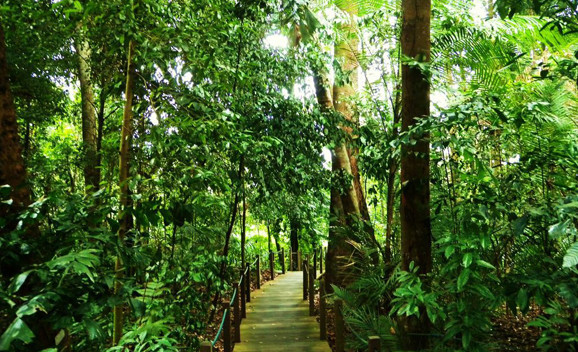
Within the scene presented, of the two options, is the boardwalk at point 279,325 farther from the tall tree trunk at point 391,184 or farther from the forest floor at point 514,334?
the forest floor at point 514,334

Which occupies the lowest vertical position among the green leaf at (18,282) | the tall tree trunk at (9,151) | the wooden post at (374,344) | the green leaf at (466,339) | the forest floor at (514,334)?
the forest floor at (514,334)

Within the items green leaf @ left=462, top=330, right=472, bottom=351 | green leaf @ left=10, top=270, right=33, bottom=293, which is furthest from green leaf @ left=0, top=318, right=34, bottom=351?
green leaf @ left=462, top=330, right=472, bottom=351

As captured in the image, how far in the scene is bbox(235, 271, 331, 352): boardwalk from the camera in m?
6.84

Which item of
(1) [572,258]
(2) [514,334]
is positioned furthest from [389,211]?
(1) [572,258]

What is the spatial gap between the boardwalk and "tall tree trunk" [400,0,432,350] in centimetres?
282

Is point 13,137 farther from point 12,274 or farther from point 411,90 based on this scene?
point 411,90

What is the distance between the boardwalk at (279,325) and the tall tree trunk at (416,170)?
2.82 metres

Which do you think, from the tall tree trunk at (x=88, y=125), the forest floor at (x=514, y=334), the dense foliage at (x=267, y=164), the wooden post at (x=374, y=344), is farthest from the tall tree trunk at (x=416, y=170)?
the tall tree trunk at (x=88, y=125)

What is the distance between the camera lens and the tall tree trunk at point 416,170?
4.27 meters

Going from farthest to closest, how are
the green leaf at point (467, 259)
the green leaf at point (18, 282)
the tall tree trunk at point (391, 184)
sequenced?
1. the tall tree trunk at point (391, 184)
2. the green leaf at point (467, 259)
3. the green leaf at point (18, 282)

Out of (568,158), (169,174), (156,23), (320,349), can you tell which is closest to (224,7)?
(156,23)

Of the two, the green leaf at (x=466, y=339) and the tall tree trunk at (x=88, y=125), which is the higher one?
the tall tree trunk at (x=88, y=125)

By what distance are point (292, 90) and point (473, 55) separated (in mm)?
2736

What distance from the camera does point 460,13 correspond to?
221 inches
